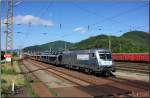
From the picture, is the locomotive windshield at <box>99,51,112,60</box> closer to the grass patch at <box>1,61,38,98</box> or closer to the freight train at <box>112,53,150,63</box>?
the grass patch at <box>1,61,38,98</box>

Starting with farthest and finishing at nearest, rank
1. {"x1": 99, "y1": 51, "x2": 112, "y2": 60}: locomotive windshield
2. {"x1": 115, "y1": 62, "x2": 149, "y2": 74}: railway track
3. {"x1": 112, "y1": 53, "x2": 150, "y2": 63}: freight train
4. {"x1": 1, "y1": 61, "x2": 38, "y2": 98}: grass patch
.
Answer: {"x1": 112, "y1": 53, "x2": 150, "y2": 63}: freight train
{"x1": 115, "y1": 62, "x2": 149, "y2": 74}: railway track
{"x1": 99, "y1": 51, "x2": 112, "y2": 60}: locomotive windshield
{"x1": 1, "y1": 61, "x2": 38, "y2": 98}: grass patch

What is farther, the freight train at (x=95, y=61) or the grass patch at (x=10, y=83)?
the freight train at (x=95, y=61)

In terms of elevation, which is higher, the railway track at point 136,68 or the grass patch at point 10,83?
the railway track at point 136,68

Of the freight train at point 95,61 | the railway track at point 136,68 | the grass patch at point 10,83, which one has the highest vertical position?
the freight train at point 95,61

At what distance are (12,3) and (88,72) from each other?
45.4 feet

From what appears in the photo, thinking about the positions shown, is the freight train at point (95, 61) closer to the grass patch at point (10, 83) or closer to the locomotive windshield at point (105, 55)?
the locomotive windshield at point (105, 55)

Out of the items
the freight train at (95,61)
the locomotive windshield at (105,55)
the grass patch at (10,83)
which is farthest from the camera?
the locomotive windshield at (105,55)

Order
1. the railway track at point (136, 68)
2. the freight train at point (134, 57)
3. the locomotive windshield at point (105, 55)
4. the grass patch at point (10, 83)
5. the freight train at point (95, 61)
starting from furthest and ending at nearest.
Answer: the freight train at point (134, 57) → the railway track at point (136, 68) → the locomotive windshield at point (105, 55) → the freight train at point (95, 61) → the grass patch at point (10, 83)

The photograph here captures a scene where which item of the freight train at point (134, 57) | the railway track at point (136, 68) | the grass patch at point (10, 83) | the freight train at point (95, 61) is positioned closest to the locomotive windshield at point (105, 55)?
the freight train at point (95, 61)

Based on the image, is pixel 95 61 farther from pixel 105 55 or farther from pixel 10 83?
pixel 10 83

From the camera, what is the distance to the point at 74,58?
43.7 m

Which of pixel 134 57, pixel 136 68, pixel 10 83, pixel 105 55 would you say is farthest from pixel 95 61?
pixel 134 57

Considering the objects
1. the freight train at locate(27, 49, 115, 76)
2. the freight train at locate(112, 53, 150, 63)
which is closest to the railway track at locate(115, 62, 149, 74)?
the freight train at locate(27, 49, 115, 76)

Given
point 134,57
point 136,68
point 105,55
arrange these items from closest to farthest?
point 105,55
point 136,68
point 134,57
